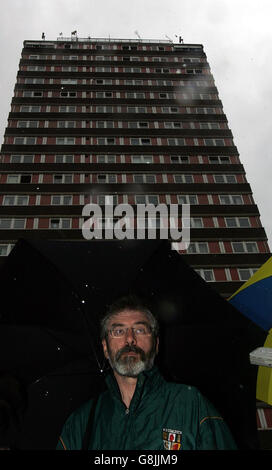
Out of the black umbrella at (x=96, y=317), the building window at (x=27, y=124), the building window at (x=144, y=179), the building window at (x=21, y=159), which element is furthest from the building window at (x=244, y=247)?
the black umbrella at (x=96, y=317)

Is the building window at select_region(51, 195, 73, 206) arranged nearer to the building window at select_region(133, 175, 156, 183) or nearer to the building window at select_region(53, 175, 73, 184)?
the building window at select_region(53, 175, 73, 184)

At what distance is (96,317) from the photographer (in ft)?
11.1

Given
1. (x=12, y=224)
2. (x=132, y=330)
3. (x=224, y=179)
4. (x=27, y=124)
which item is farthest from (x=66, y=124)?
(x=132, y=330)

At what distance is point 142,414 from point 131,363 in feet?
1.43

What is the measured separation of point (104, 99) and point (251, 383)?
4366 centimetres

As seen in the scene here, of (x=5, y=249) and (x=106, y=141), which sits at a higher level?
(x=106, y=141)

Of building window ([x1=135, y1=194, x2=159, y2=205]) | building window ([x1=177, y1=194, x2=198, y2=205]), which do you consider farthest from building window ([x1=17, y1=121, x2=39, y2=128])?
building window ([x1=177, y1=194, x2=198, y2=205])

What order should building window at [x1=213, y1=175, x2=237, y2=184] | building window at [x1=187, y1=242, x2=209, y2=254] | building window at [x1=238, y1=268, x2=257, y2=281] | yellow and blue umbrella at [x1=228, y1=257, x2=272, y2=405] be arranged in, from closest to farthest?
yellow and blue umbrella at [x1=228, y1=257, x2=272, y2=405] < building window at [x1=238, y1=268, x2=257, y2=281] < building window at [x1=187, y1=242, x2=209, y2=254] < building window at [x1=213, y1=175, x2=237, y2=184]

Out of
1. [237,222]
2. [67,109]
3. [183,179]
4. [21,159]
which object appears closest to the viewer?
[237,222]

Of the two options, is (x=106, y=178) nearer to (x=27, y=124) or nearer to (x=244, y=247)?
(x=27, y=124)

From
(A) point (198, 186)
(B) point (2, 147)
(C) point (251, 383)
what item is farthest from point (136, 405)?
(B) point (2, 147)

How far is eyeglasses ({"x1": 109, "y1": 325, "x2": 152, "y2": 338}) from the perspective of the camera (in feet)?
10.1

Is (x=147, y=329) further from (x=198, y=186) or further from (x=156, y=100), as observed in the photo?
(x=156, y=100)

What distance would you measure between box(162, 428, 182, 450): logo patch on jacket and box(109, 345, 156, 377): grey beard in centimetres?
52
